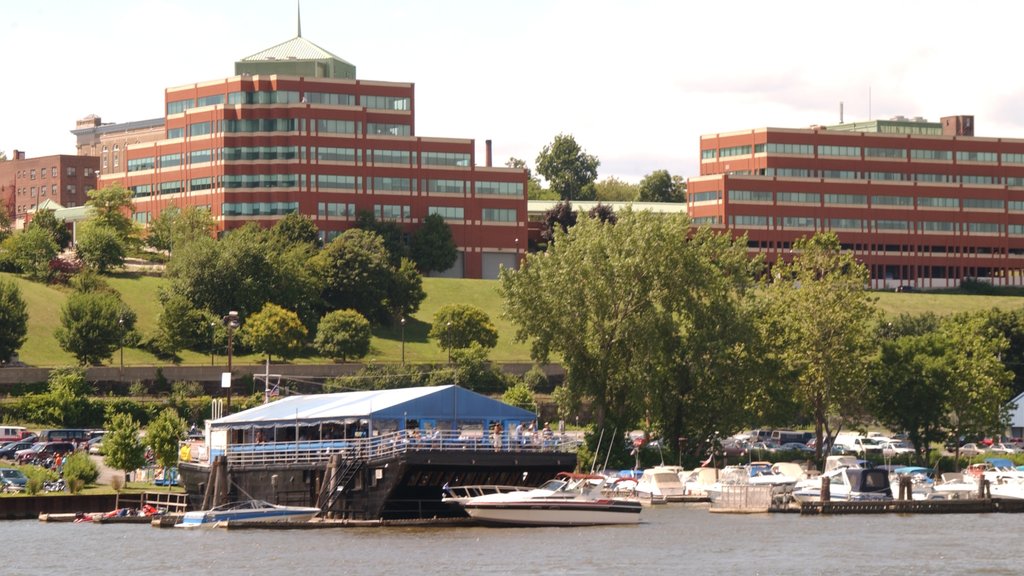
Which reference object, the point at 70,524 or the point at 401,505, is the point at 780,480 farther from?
the point at 70,524

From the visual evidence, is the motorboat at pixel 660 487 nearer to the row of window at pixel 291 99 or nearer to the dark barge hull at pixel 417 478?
the dark barge hull at pixel 417 478

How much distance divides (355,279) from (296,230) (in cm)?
Answer: 1616

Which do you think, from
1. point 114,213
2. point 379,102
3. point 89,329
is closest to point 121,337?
point 89,329

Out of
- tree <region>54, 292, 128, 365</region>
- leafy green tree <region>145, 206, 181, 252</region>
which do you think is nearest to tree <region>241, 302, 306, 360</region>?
tree <region>54, 292, 128, 365</region>

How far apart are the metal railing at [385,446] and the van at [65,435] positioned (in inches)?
1636

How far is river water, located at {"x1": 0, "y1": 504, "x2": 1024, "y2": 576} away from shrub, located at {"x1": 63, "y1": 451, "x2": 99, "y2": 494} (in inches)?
486

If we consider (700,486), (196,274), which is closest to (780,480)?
(700,486)

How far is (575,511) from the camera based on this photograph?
73062 millimetres

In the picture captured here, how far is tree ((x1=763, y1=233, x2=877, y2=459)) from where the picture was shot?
363 ft

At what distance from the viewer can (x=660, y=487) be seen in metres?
91.5

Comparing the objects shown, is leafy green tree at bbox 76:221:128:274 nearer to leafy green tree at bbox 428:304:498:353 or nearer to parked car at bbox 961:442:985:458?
leafy green tree at bbox 428:304:498:353

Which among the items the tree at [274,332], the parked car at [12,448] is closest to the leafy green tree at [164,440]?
the parked car at [12,448]

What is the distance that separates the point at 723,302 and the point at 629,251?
6750 mm

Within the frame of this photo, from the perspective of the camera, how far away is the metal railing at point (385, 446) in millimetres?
74438
